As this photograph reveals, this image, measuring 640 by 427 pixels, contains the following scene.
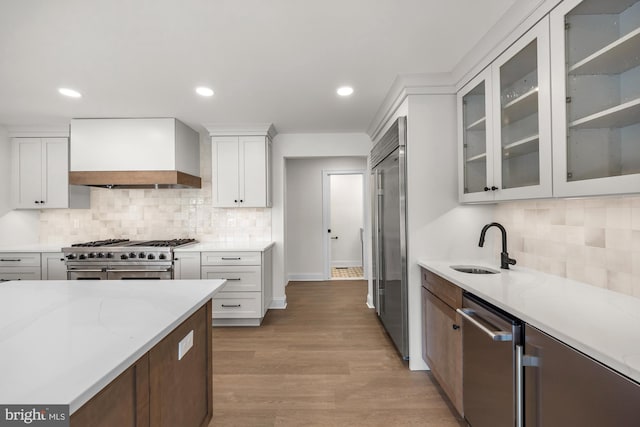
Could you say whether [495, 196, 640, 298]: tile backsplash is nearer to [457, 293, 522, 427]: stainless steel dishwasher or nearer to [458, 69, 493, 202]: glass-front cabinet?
[458, 69, 493, 202]: glass-front cabinet

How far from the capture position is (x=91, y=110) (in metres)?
2.90

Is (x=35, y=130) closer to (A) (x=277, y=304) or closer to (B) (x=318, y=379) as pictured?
(A) (x=277, y=304)

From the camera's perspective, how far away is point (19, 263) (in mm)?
3064

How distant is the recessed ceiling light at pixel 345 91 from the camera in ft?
8.16

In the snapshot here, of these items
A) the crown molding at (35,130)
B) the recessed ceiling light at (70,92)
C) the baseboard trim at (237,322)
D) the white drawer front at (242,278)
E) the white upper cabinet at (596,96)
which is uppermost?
the recessed ceiling light at (70,92)

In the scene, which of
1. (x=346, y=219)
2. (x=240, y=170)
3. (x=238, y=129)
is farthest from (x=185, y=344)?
(x=346, y=219)

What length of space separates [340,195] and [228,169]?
333 cm

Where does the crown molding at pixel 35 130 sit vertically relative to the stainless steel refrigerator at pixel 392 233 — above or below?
above

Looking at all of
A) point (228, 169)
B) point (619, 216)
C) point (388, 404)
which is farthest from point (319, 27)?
point (388, 404)

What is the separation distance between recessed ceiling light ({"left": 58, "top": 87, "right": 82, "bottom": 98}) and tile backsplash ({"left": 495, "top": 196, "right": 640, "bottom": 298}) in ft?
12.5

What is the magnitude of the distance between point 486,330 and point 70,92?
3628 mm

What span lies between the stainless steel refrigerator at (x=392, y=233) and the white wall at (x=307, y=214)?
2.21 meters

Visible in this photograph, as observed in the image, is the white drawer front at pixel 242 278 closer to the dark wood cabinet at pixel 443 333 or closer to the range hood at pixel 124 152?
the range hood at pixel 124 152

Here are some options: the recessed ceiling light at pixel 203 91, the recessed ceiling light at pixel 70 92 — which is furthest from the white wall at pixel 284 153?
the recessed ceiling light at pixel 70 92
